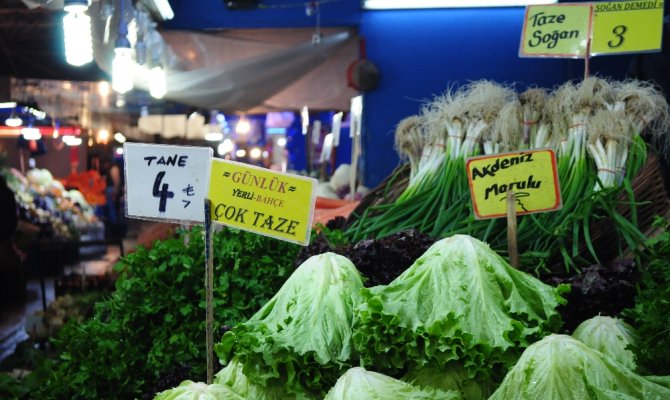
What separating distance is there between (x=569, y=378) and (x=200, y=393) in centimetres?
101

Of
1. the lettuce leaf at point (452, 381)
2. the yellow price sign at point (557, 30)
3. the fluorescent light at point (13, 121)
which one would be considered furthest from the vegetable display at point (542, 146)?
the fluorescent light at point (13, 121)

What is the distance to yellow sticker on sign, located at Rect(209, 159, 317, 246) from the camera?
270cm

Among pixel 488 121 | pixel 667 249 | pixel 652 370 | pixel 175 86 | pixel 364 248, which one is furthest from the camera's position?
pixel 175 86

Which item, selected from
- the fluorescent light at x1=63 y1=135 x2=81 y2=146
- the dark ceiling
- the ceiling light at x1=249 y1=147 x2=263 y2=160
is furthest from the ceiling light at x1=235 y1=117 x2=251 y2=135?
the dark ceiling

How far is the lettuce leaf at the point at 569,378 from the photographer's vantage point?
1919mm

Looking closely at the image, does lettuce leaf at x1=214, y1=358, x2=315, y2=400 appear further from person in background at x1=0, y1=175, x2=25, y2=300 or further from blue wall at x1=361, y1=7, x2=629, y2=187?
person in background at x1=0, y1=175, x2=25, y2=300

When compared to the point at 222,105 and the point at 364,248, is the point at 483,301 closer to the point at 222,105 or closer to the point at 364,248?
the point at 364,248

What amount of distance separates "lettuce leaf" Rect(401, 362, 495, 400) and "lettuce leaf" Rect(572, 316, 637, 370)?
0.42 meters

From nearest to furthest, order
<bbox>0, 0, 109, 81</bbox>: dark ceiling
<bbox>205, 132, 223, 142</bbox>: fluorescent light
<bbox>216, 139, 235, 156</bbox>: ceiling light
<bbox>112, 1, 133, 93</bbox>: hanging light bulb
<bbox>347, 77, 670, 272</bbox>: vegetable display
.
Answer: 1. <bbox>347, 77, 670, 272</bbox>: vegetable display
2. <bbox>112, 1, 133, 93</bbox>: hanging light bulb
3. <bbox>0, 0, 109, 81</bbox>: dark ceiling
4. <bbox>205, 132, 223, 142</bbox>: fluorescent light
5. <bbox>216, 139, 235, 156</bbox>: ceiling light

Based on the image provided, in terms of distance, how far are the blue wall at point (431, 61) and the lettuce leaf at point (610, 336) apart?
5551mm

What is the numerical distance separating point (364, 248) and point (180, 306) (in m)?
0.89

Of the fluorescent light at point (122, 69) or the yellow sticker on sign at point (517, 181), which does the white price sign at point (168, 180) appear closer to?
the yellow sticker on sign at point (517, 181)

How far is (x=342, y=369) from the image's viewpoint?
2367 millimetres

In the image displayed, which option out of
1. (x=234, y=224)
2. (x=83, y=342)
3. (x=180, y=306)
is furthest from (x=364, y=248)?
(x=83, y=342)
